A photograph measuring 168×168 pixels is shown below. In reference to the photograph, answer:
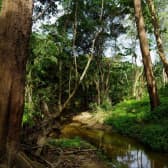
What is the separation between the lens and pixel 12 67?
4441 mm

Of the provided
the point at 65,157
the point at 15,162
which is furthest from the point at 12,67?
the point at 65,157

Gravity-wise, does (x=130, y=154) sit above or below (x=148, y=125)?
below

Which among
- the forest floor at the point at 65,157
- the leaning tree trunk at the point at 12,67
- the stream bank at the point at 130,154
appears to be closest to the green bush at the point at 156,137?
the stream bank at the point at 130,154

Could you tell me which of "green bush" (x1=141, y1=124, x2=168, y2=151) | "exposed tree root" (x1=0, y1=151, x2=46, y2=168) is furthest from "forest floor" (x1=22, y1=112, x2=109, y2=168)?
"green bush" (x1=141, y1=124, x2=168, y2=151)

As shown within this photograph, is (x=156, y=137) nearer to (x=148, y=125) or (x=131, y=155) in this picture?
(x=131, y=155)

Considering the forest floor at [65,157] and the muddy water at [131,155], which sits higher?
the forest floor at [65,157]

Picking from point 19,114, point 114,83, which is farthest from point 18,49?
point 114,83

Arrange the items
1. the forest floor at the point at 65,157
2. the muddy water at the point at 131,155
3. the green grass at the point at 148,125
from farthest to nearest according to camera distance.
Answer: the green grass at the point at 148,125 → the muddy water at the point at 131,155 → the forest floor at the point at 65,157

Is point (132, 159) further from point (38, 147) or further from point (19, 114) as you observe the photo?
point (19, 114)

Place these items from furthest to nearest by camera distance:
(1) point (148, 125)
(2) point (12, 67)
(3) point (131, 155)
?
1. (1) point (148, 125)
2. (3) point (131, 155)
3. (2) point (12, 67)

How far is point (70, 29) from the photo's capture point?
28766 millimetres

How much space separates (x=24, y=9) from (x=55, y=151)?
4.41m

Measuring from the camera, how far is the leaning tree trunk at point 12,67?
4383 millimetres

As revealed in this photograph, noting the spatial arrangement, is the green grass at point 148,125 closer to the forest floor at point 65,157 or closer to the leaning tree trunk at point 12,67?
the forest floor at point 65,157
